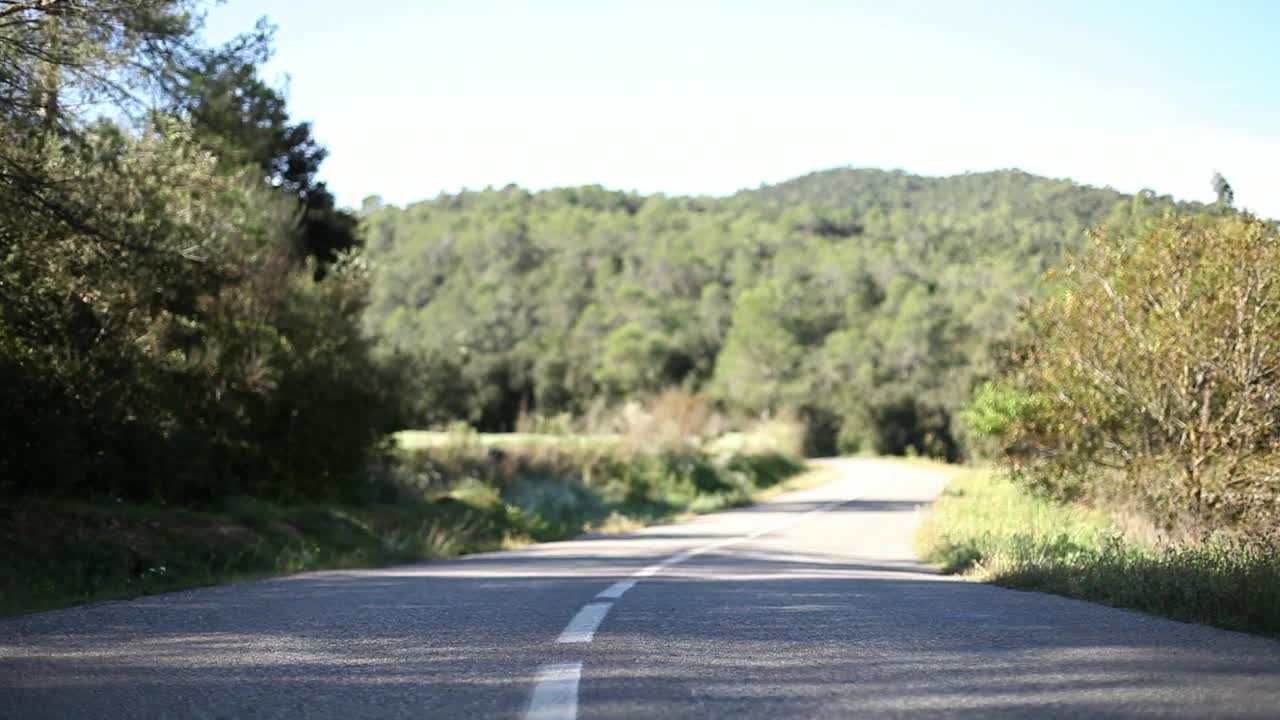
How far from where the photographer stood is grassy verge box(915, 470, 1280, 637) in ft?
29.7

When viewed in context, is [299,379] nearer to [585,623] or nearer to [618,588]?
[618,588]

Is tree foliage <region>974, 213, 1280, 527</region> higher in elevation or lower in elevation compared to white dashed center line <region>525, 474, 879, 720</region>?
higher

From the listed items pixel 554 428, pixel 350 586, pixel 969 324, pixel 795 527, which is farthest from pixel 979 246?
pixel 350 586

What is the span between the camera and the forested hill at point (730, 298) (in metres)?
86.6

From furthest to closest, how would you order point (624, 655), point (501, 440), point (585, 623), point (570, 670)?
point (501, 440) < point (585, 623) < point (624, 655) < point (570, 670)

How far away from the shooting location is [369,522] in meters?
25.0

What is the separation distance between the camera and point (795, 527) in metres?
28.9

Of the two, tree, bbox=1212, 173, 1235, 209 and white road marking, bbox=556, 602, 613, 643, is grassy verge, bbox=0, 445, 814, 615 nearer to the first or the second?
white road marking, bbox=556, 602, 613, 643

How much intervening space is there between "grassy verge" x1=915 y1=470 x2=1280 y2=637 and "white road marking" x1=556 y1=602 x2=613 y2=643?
13.1 ft

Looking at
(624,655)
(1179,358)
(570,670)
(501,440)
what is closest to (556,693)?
(570,670)

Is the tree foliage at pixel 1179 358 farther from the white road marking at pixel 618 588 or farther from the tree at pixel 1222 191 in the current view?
the white road marking at pixel 618 588

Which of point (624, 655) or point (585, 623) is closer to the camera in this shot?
point (624, 655)

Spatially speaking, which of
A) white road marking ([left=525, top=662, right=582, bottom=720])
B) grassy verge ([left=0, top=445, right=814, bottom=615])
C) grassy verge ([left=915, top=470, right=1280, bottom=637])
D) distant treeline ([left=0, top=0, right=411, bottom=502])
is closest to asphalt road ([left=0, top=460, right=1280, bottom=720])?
white road marking ([left=525, top=662, right=582, bottom=720])

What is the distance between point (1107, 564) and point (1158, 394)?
23.6 feet
